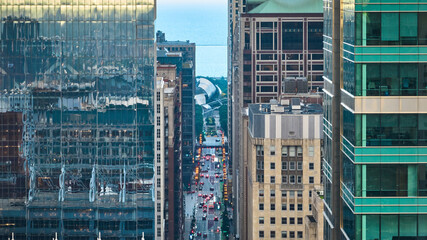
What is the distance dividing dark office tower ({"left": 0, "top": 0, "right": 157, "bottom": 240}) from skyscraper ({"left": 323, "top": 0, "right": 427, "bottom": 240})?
11678 cm

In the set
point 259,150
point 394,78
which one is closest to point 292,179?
point 259,150

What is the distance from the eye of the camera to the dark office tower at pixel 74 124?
181 meters

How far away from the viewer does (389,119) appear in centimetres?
6469

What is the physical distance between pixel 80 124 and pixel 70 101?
4.64 meters

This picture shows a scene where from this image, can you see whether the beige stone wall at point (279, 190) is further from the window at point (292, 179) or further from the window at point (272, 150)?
the window at point (292, 179)

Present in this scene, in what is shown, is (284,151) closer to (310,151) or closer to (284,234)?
(310,151)

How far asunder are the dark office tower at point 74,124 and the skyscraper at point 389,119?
11678 cm

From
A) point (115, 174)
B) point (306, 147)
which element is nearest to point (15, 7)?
point (115, 174)

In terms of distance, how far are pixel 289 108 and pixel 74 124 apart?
44105mm

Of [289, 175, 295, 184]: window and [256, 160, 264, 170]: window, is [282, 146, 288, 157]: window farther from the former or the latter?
[256, 160, 264, 170]: window

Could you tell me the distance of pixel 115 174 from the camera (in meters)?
183

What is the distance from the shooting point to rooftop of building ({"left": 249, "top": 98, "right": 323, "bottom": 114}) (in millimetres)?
155000

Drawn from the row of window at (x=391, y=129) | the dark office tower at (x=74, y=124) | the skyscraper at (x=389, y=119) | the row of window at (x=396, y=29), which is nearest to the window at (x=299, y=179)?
the dark office tower at (x=74, y=124)

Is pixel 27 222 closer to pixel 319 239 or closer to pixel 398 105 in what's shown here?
pixel 319 239
